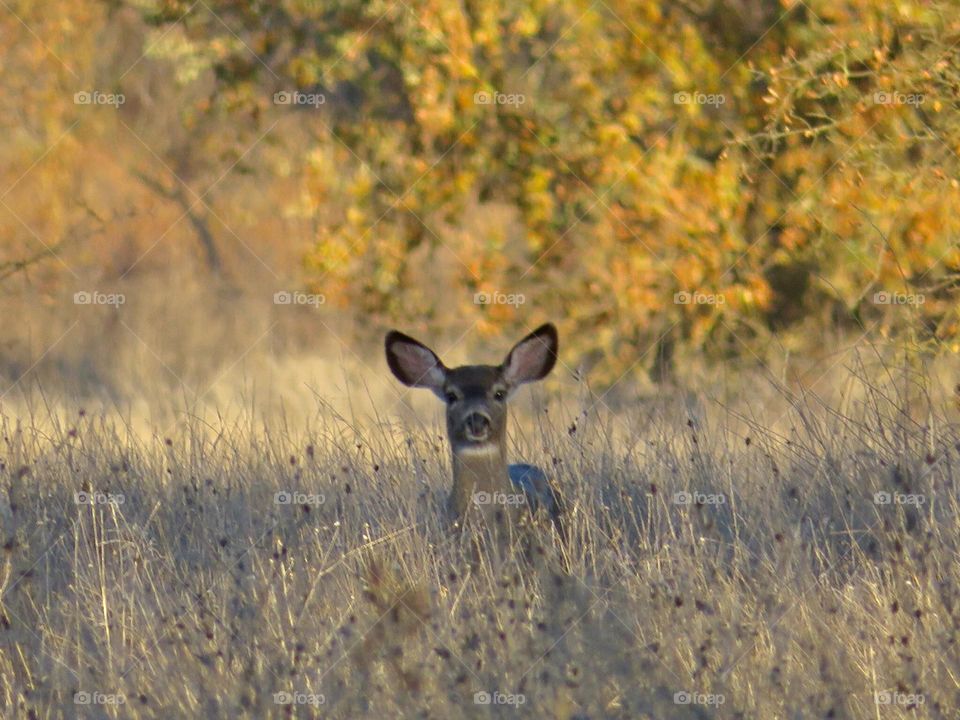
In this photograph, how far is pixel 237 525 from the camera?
735 centimetres

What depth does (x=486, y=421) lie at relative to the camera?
302 inches

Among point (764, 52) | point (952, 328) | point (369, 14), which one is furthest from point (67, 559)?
point (764, 52)

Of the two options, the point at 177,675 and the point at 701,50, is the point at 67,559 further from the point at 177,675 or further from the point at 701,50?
the point at 701,50
